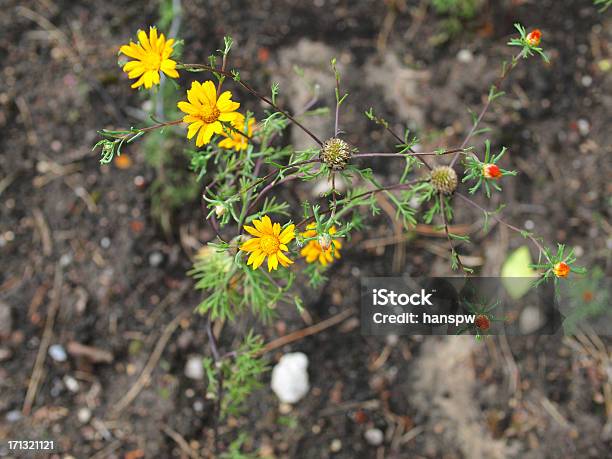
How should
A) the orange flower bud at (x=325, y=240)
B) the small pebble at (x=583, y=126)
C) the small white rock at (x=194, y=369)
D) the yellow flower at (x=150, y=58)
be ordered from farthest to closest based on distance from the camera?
1. the small pebble at (x=583, y=126)
2. the small white rock at (x=194, y=369)
3. the yellow flower at (x=150, y=58)
4. the orange flower bud at (x=325, y=240)

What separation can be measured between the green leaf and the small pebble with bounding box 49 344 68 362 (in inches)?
95.6

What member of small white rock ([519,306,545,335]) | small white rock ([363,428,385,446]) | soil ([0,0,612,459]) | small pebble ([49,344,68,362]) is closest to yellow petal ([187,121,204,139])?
soil ([0,0,612,459])

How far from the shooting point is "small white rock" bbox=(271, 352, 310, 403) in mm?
2854

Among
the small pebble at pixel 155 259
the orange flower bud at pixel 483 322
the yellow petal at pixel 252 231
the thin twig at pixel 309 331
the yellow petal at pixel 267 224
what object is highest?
the small pebble at pixel 155 259

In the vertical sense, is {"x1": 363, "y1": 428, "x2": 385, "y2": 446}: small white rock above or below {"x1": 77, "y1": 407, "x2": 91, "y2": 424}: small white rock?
below

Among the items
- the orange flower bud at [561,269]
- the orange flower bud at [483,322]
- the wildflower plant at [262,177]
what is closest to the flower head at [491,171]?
the wildflower plant at [262,177]

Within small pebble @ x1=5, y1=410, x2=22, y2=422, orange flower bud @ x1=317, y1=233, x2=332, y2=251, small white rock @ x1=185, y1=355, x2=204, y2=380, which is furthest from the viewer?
small white rock @ x1=185, y1=355, x2=204, y2=380

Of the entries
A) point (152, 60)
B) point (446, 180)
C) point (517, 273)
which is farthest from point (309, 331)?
point (152, 60)

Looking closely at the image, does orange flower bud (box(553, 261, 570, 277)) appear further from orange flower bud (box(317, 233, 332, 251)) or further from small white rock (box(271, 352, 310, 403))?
small white rock (box(271, 352, 310, 403))

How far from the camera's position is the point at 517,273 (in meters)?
3.08

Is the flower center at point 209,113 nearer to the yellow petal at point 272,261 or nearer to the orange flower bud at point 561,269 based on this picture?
the yellow petal at point 272,261

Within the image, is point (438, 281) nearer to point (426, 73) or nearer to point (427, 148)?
point (427, 148)

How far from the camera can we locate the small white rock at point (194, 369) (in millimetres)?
2924

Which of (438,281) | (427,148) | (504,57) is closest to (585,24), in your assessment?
(504,57)
